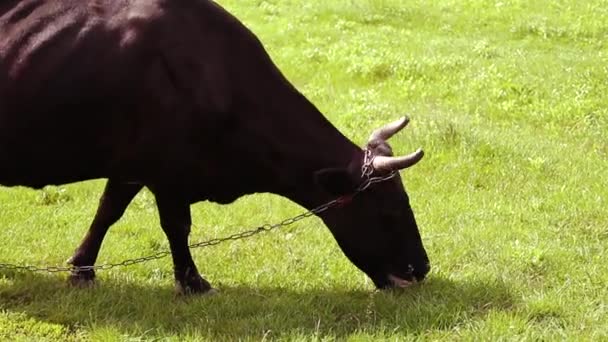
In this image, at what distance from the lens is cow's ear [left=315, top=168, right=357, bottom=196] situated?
652cm

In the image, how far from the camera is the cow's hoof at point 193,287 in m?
6.89

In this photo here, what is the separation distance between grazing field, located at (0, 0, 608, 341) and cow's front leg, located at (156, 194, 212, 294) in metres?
0.18

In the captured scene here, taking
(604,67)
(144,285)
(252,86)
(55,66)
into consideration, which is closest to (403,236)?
(252,86)

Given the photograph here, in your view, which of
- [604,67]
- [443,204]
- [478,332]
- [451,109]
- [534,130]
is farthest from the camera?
[604,67]

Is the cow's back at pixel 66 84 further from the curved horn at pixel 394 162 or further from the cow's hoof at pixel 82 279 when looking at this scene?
the curved horn at pixel 394 162

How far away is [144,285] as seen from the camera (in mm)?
7090

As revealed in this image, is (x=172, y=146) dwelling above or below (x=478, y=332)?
above

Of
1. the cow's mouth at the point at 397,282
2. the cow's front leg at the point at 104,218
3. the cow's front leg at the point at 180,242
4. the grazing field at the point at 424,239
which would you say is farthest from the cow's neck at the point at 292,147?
the cow's front leg at the point at 104,218

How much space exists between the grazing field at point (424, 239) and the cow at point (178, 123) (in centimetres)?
33

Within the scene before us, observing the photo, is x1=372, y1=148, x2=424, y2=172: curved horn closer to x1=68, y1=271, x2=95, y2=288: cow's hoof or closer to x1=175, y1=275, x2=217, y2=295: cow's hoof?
x1=175, y1=275, x2=217, y2=295: cow's hoof

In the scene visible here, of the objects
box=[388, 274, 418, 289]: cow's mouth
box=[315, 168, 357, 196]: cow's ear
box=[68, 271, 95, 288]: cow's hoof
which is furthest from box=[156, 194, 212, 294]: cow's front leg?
box=[388, 274, 418, 289]: cow's mouth

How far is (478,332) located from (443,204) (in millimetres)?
3015

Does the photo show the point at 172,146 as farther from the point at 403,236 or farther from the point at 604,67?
the point at 604,67

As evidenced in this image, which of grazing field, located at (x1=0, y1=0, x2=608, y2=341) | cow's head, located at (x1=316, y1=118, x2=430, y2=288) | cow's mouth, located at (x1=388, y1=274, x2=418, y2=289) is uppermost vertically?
cow's head, located at (x1=316, y1=118, x2=430, y2=288)
